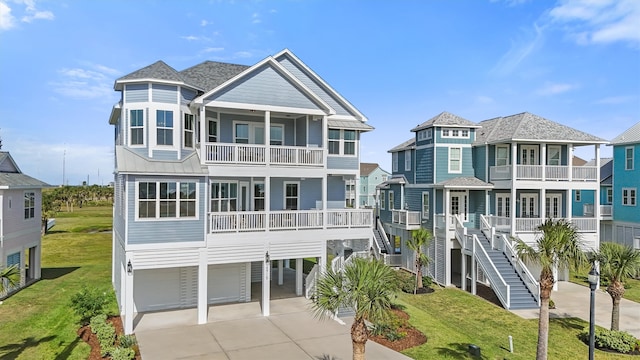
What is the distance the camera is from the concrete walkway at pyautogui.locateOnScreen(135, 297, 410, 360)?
13.3 m

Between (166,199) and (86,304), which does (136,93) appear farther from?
(86,304)

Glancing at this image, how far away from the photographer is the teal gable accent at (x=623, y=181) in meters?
28.9

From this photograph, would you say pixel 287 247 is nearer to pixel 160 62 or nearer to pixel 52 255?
pixel 160 62

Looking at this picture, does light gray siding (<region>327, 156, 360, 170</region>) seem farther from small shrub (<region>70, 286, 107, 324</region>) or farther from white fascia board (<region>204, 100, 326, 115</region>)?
small shrub (<region>70, 286, 107, 324</region>)

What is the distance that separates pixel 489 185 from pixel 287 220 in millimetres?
13612

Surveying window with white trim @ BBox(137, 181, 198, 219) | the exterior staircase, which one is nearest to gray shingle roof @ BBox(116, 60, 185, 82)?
window with white trim @ BBox(137, 181, 198, 219)

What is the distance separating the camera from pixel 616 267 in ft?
51.8

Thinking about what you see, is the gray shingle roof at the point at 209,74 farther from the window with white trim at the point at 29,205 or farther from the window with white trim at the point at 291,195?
the window with white trim at the point at 29,205

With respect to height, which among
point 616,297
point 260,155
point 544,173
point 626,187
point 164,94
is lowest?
point 616,297

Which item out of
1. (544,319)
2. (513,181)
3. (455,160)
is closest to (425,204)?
(455,160)

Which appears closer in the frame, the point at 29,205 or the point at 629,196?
the point at 29,205

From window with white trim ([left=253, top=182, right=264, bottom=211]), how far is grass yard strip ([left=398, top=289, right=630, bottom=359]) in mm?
8044

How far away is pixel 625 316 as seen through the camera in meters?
18.5

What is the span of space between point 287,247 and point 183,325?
4.99m
